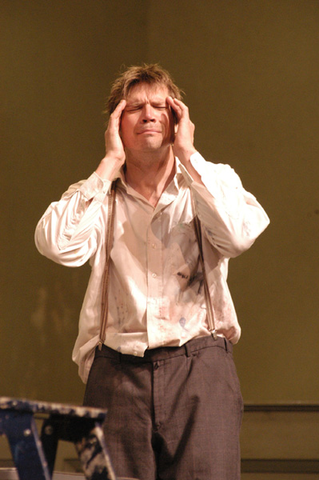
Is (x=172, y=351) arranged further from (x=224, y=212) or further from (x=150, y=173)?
(x=150, y=173)

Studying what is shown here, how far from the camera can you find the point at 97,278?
1774 mm

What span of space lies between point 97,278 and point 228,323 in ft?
1.23

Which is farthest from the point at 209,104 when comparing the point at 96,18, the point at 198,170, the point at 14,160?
the point at 198,170

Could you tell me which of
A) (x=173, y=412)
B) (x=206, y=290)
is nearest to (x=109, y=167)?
(x=206, y=290)

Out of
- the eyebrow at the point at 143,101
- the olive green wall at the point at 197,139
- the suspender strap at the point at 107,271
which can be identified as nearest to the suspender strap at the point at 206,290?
the suspender strap at the point at 107,271

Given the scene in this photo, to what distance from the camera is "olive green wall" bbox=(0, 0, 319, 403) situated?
2727 millimetres

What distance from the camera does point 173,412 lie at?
1575 mm

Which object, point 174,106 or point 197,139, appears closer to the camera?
point 174,106

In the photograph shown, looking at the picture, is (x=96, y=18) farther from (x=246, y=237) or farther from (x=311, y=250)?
(x=246, y=237)

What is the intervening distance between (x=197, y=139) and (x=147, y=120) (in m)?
1.49

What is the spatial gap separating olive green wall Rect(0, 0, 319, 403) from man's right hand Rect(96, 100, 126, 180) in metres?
0.91

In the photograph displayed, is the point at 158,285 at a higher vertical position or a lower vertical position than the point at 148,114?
Result: lower

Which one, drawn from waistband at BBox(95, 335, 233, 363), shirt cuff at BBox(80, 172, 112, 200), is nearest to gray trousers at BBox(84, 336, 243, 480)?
waistband at BBox(95, 335, 233, 363)

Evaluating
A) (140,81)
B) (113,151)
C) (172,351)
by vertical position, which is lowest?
(172,351)
